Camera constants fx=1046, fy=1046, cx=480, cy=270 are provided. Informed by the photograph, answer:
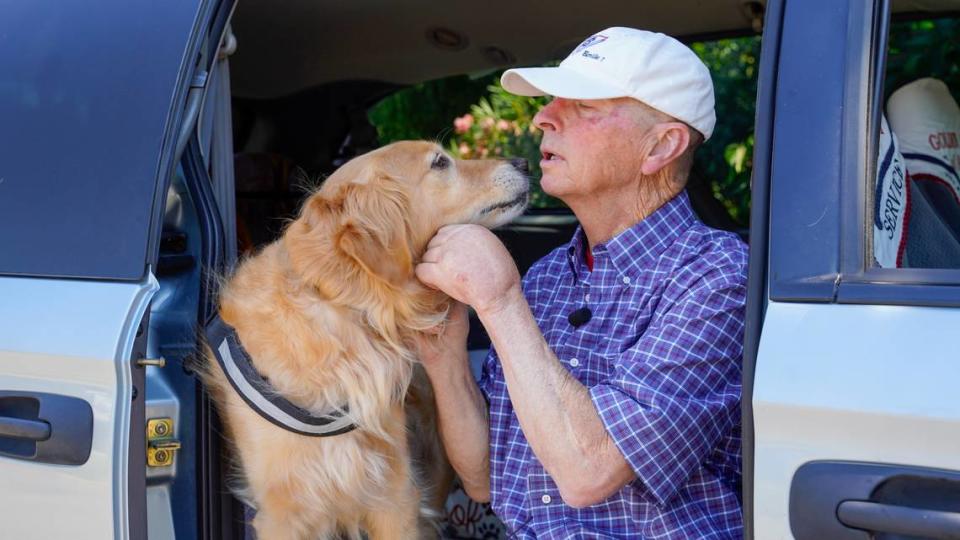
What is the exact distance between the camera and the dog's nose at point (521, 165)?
106 inches

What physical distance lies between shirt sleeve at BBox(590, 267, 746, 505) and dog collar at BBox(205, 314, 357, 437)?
0.64 metres

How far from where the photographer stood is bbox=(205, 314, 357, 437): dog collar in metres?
2.16

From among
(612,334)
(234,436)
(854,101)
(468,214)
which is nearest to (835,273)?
(854,101)

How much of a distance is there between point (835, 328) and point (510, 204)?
3.90ft

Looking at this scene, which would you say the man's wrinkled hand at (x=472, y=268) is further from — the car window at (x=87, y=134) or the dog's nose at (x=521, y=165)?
the car window at (x=87, y=134)

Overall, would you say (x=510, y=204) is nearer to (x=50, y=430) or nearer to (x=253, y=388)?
(x=253, y=388)

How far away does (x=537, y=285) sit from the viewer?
8.09 feet

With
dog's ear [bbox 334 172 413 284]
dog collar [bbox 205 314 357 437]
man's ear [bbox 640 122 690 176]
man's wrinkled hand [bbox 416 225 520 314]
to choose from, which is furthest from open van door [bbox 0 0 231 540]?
man's ear [bbox 640 122 690 176]

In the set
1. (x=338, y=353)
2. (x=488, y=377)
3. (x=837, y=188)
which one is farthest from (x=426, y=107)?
(x=837, y=188)

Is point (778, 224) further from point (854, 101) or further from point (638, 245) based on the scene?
point (638, 245)

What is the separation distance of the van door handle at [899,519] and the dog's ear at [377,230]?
1.17 meters

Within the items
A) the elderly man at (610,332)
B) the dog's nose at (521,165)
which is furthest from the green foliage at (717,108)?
the elderly man at (610,332)

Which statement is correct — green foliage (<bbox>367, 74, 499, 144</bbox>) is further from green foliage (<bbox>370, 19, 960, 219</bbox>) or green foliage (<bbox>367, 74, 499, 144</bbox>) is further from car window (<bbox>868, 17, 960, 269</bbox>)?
car window (<bbox>868, 17, 960, 269</bbox>)

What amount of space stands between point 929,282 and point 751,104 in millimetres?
4073
